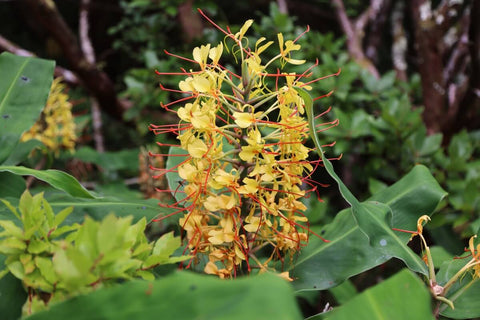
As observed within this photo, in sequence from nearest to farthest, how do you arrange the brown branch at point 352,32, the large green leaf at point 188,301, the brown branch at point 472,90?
the large green leaf at point 188,301 → the brown branch at point 472,90 → the brown branch at point 352,32

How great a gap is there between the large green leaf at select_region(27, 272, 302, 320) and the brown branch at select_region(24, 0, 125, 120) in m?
1.74

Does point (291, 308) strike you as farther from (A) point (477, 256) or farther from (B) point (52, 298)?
(A) point (477, 256)

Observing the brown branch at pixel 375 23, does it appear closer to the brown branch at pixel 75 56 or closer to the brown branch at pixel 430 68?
the brown branch at pixel 430 68

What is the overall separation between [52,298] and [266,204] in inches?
11.5

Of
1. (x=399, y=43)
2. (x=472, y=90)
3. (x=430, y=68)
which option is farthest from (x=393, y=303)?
(x=399, y=43)

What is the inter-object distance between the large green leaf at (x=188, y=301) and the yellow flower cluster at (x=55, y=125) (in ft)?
3.84

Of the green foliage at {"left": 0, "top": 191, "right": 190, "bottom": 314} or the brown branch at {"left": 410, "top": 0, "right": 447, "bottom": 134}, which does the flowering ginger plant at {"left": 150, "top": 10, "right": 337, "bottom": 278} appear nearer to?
the green foliage at {"left": 0, "top": 191, "right": 190, "bottom": 314}

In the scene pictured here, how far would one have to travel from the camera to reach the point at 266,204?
60cm

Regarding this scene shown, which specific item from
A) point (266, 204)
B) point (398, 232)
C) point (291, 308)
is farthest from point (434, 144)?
point (291, 308)

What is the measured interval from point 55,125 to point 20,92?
62 cm

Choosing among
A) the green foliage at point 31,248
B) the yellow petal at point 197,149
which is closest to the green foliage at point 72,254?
the green foliage at point 31,248

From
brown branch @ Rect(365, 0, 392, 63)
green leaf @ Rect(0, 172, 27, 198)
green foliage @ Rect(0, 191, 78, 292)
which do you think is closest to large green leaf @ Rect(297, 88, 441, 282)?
green foliage @ Rect(0, 191, 78, 292)

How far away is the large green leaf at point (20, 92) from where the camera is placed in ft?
2.70

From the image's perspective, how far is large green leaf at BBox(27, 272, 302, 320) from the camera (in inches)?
13.0
